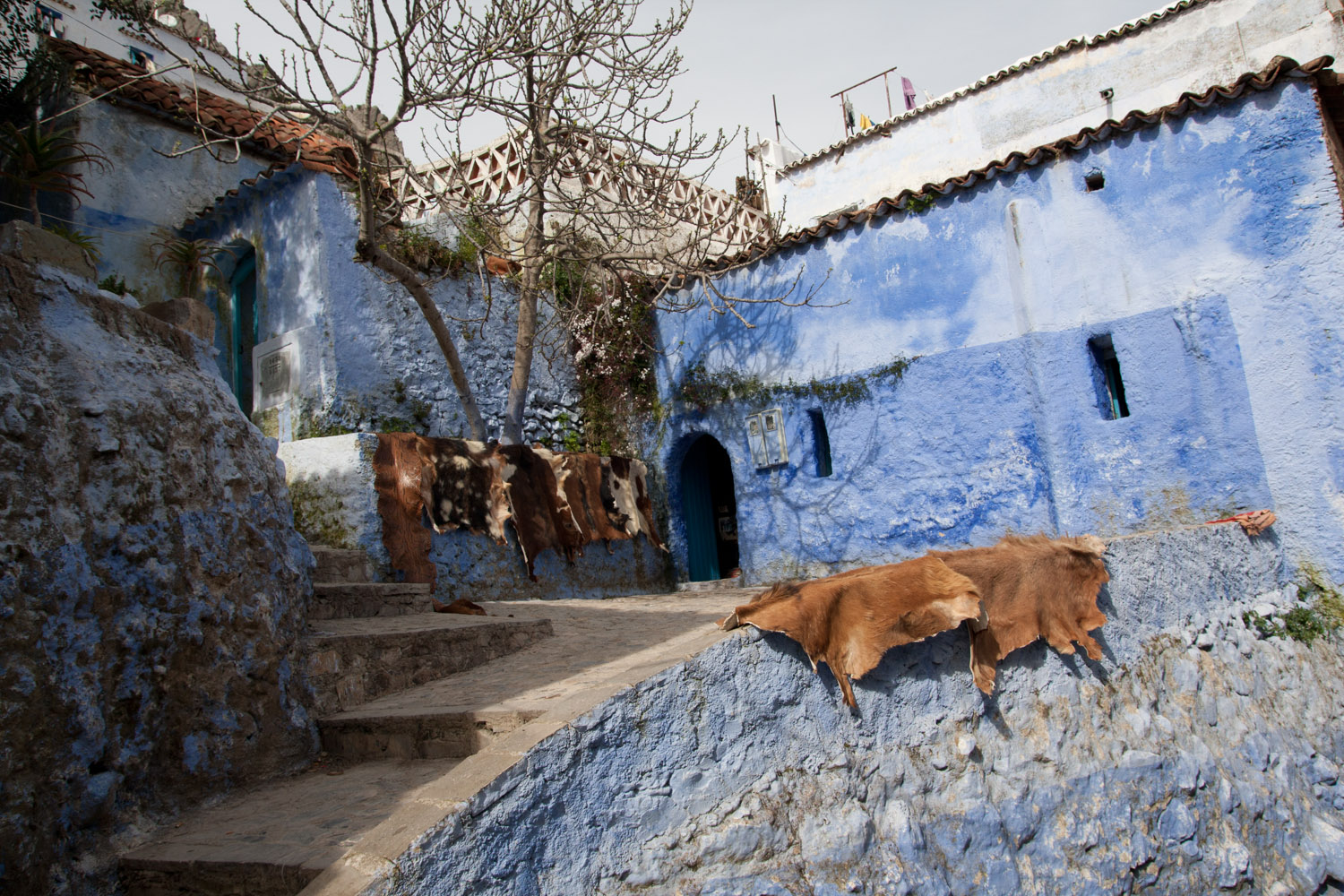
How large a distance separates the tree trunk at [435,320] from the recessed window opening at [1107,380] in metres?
5.77

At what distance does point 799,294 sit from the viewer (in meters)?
9.39

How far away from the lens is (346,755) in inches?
152

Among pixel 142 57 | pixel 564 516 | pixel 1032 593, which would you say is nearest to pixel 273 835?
pixel 1032 593

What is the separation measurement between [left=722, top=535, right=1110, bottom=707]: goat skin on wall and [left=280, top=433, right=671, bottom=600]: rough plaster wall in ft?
14.0

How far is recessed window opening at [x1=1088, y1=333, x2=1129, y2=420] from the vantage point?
7.55 meters

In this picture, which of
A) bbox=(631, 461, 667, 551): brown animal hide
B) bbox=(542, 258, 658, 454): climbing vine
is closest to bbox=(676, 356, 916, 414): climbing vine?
bbox=(542, 258, 658, 454): climbing vine

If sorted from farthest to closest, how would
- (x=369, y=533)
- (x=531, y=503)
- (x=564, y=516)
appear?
(x=564, y=516) < (x=531, y=503) < (x=369, y=533)

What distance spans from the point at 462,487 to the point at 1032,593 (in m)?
5.05

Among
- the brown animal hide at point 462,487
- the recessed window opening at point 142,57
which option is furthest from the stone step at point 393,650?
the recessed window opening at point 142,57

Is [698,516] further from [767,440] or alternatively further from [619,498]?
[767,440]

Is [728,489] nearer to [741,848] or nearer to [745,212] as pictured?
[745,212]

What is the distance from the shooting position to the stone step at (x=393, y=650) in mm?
4090

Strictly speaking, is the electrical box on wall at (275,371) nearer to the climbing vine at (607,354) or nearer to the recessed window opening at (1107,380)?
the climbing vine at (607,354)

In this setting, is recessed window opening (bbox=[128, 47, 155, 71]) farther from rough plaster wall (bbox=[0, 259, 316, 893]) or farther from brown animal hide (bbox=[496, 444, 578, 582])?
rough plaster wall (bbox=[0, 259, 316, 893])
